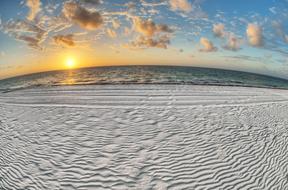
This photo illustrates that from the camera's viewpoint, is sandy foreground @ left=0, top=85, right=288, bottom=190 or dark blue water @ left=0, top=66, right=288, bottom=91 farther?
dark blue water @ left=0, top=66, right=288, bottom=91

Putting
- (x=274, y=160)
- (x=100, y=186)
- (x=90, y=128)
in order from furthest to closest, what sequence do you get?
(x=90, y=128), (x=274, y=160), (x=100, y=186)

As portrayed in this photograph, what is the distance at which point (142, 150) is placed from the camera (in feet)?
27.0

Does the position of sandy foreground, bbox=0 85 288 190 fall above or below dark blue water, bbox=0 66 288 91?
below

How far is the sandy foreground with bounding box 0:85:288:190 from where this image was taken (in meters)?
6.59

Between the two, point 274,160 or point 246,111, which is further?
point 246,111

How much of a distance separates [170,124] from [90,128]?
4325 millimetres

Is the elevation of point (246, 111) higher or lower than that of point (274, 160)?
higher

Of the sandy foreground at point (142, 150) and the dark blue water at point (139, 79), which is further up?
the dark blue water at point (139, 79)

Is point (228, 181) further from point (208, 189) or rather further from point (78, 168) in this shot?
point (78, 168)

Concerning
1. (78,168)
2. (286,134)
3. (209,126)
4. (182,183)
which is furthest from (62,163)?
(286,134)

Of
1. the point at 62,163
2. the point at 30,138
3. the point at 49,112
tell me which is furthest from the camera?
the point at 49,112

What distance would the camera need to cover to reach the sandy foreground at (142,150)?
21.6 feet

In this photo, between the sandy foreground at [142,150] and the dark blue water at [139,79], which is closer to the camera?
the sandy foreground at [142,150]

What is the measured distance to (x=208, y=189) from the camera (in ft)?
20.5
